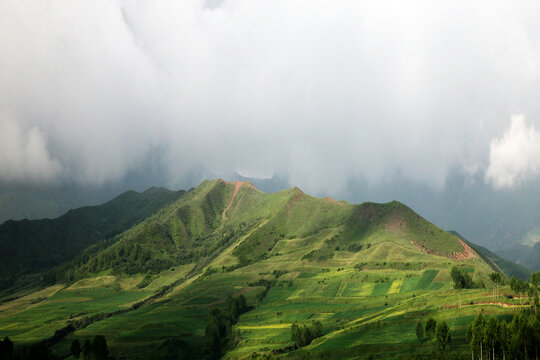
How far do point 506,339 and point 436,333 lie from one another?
25.6 metres

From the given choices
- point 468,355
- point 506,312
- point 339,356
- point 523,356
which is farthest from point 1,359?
point 506,312

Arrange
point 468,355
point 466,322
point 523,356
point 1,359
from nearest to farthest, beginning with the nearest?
point 523,356
point 468,355
point 1,359
point 466,322

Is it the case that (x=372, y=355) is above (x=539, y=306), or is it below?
below

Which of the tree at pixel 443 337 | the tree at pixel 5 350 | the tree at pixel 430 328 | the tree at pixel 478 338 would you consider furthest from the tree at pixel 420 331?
the tree at pixel 5 350

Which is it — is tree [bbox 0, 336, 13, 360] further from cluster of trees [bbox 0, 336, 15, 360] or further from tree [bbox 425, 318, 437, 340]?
tree [bbox 425, 318, 437, 340]

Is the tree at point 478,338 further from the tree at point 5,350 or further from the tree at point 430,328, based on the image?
the tree at point 5,350

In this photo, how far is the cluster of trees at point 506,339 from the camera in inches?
6097

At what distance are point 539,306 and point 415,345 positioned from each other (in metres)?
54.4

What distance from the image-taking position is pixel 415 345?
19162 cm

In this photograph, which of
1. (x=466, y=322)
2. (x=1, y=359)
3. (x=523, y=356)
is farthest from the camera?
(x=466, y=322)

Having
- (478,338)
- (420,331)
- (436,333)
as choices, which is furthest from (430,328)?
(478,338)

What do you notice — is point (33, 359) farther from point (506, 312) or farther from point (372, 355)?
point (506, 312)

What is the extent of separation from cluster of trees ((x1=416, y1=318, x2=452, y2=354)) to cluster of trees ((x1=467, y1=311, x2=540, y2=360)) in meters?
11.2

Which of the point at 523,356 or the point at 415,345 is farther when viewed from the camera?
the point at 415,345
